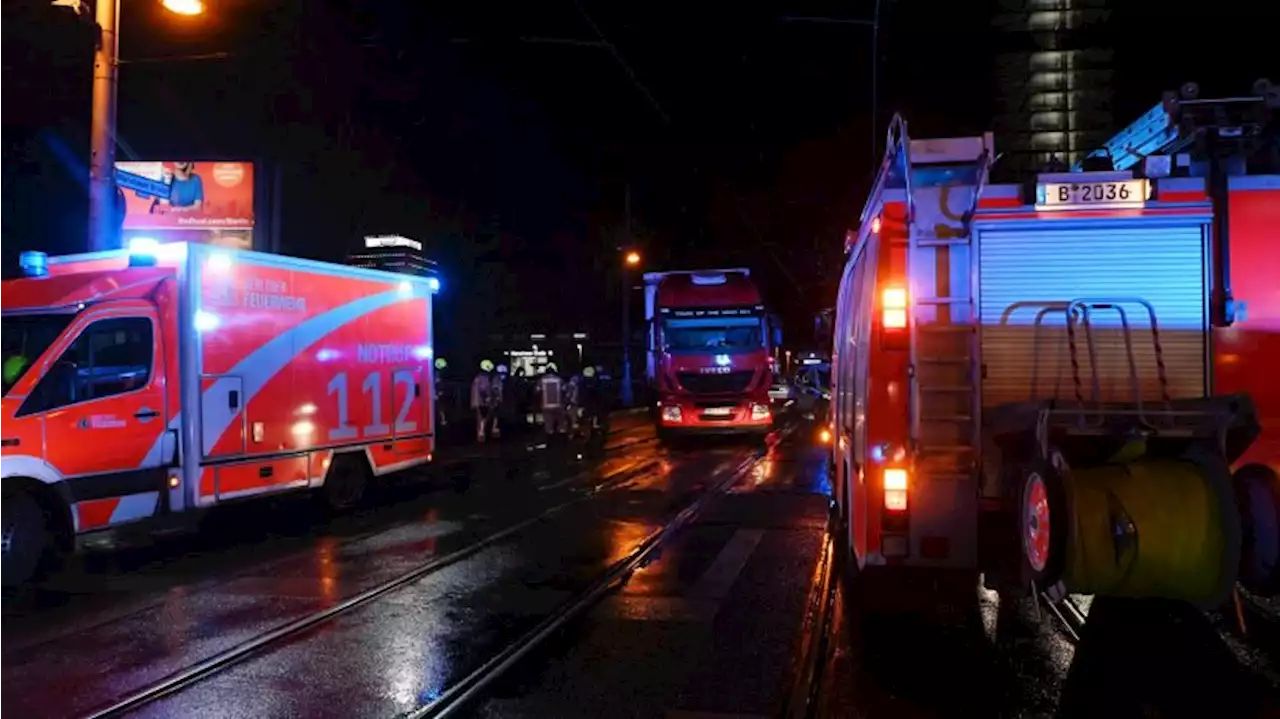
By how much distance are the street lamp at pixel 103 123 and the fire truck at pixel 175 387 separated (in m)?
1.31

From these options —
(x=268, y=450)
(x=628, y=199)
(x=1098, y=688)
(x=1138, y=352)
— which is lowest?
(x=1098, y=688)

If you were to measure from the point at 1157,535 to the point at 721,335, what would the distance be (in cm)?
1690

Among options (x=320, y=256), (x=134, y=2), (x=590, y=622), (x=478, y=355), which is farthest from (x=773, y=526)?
(x=478, y=355)

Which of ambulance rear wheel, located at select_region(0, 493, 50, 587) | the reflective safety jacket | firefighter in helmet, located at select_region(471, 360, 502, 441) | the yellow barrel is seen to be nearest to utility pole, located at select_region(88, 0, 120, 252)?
ambulance rear wheel, located at select_region(0, 493, 50, 587)

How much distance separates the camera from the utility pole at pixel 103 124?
467 inches

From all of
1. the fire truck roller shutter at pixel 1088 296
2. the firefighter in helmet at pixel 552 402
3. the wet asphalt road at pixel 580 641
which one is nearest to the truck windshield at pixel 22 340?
the wet asphalt road at pixel 580 641

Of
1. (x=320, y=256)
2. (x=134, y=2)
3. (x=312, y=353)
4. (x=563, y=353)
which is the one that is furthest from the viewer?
(x=563, y=353)

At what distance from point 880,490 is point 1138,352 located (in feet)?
5.69

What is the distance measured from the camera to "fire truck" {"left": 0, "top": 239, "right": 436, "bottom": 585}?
8.96m

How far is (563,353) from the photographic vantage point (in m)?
46.5

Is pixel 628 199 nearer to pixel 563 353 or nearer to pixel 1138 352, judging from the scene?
Result: pixel 563 353

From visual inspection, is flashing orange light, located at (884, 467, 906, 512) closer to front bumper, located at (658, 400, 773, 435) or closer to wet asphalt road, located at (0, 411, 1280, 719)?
wet asphalt road, located at (0, 411, 1280, 719)

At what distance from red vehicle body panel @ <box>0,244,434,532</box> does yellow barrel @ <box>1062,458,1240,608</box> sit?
27.0 feet

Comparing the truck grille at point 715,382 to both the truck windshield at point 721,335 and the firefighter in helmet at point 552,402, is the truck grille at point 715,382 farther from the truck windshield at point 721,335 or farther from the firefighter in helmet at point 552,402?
the firefighter in helmet at point 552,402
